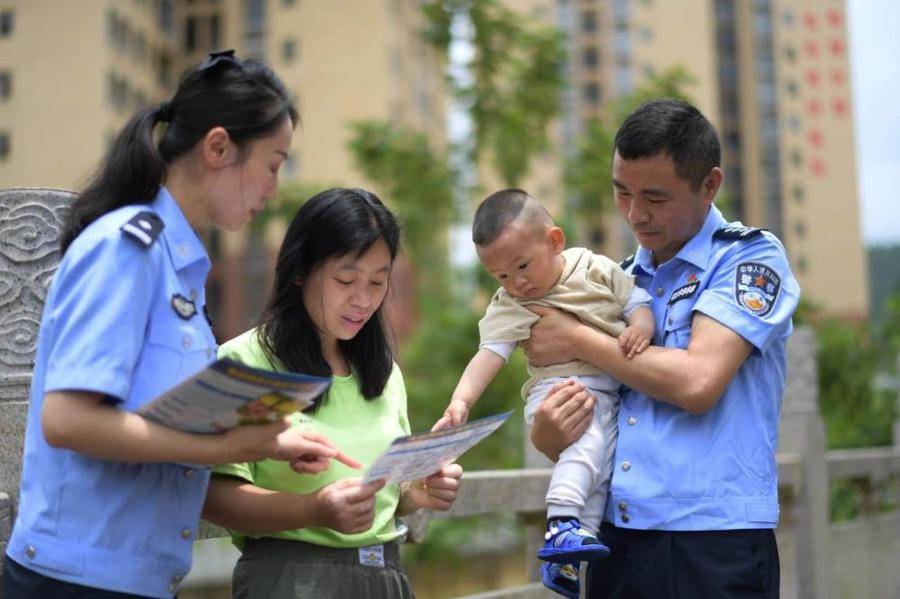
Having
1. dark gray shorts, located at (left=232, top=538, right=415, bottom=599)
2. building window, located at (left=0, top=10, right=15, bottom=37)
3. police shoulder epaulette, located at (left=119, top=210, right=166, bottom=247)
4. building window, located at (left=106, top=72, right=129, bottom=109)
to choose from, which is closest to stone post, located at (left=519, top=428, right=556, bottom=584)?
dark gray shorts, located at (left=232, top=538, right=415, bottom=599)

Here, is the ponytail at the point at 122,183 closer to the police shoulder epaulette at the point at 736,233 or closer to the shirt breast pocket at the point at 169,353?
the shirt breast pocket at the point at 169,353

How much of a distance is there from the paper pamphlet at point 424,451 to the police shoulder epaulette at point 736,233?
2.22 feet

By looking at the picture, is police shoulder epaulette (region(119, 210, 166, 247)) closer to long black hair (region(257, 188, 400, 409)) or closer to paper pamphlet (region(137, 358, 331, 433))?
paper pamphlet (region(137, 358, 331, 433))

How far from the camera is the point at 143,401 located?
171 cm

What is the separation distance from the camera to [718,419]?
2.26 m

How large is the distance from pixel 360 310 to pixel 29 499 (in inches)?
30.3

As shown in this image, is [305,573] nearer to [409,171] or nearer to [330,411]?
[330,411]

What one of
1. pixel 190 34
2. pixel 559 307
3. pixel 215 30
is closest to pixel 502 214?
pixel 559 307

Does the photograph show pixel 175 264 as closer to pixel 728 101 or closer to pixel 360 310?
pixel 360 310

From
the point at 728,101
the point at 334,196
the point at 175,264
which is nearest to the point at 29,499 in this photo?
the point at 175,264

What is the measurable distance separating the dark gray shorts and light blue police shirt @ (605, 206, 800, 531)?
1.78ft

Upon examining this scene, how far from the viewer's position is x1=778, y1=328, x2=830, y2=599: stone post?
216 inches

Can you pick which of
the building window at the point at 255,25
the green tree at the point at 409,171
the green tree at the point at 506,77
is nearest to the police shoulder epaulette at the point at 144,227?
the green tree at the point at 506,77

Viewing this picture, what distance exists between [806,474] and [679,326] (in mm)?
3538
